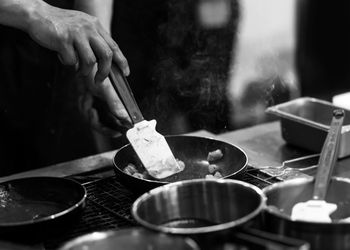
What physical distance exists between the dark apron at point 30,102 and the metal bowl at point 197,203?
1716 millimetres

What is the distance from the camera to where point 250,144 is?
10.3 feet

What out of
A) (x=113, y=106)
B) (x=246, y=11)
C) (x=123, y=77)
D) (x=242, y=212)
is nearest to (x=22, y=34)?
(x=113, y=106)

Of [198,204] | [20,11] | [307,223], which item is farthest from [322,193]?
[20,11]

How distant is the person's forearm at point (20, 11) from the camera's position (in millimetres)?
2617

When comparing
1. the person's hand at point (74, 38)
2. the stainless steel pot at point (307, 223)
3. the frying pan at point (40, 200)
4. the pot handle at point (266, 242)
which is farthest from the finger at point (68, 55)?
the pot handle at point (266, 242)

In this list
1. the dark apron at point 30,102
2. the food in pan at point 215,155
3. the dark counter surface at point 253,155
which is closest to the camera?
the food in pan at point 215,155

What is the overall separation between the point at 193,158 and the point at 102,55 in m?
0.63

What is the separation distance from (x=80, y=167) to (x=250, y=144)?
33.0 inches

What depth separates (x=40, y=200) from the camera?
2.45m

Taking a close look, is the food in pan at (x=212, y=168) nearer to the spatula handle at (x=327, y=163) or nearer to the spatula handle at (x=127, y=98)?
the spatula handle at (x=127, y=98)

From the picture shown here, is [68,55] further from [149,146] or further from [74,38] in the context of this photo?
[149,146]

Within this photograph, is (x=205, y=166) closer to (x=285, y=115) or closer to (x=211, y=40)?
(x=285, y=115)

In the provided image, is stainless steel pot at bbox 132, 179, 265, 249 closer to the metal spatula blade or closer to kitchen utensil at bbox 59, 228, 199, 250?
kitchen utensil at bbox 59, 228, 199, 250

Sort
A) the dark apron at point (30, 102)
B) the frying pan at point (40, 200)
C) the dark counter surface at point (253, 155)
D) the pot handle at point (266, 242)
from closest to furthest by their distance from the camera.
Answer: the pot handle at point (266, 242), the frying pan at point (40, 200), the dark counter surface at point (253, 155), the dark apron at point (30, 102)
